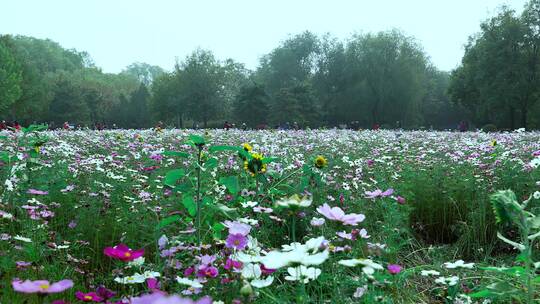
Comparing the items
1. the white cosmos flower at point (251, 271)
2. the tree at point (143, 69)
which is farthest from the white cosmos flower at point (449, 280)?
the tree at point (143, 69)

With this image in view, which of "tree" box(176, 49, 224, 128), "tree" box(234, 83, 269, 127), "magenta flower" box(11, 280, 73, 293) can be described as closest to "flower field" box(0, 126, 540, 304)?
"magenta flower" box(11, 280, 73, 293)

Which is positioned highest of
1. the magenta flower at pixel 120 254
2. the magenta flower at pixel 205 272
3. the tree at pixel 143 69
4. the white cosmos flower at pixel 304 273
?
the tree at pixel 143 69

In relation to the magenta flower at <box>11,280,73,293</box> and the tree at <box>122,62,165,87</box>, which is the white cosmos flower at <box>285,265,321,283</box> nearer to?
the magenta flower at <box>11,280,73,293</box>

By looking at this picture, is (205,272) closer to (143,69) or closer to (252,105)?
(252,105)

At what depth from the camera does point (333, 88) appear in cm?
4219

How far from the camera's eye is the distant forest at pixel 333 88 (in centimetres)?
2855

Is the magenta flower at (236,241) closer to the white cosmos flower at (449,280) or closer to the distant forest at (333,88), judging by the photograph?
the white cosmos flower at (449,280)

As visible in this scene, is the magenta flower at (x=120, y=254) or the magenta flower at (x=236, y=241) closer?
the magenta flower at (x=120, y=254)

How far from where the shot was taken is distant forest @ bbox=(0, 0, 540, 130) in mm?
28547

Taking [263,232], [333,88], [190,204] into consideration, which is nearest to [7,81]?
[333,88]

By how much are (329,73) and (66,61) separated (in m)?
60.9

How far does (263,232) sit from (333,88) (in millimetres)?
40281

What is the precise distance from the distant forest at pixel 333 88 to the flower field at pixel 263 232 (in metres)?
25.3

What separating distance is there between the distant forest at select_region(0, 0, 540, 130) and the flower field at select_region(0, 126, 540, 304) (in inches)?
998
